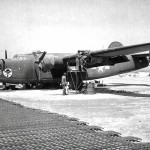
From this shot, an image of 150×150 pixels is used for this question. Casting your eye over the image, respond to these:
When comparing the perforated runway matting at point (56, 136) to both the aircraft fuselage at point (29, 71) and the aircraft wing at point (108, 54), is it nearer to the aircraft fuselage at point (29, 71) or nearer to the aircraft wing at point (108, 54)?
the aircraft wing at point (108, 54)

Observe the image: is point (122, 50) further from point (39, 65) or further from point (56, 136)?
point (56, 136)

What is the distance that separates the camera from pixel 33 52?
20.9m

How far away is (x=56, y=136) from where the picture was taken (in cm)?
247

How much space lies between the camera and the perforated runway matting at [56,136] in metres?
2.09

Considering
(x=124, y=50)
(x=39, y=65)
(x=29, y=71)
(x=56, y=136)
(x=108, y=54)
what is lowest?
(x=56, y=136)

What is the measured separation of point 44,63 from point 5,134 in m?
17.5

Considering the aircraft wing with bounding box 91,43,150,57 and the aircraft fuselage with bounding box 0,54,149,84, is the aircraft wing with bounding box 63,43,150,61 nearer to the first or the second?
the aircraft wing with bounding box 91,43,150,57

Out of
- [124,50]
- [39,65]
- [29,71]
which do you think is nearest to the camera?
[124,50]

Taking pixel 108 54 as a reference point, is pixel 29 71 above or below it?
below

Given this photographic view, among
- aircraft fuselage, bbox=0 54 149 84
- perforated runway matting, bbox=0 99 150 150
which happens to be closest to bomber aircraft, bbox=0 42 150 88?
aircraft fuselage, bbox=0 54 149 84

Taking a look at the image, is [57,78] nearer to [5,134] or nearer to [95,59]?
[95,59]

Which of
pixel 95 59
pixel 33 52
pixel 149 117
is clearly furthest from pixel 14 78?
pixel 149 117

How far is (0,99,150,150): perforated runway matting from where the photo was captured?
2.09 m

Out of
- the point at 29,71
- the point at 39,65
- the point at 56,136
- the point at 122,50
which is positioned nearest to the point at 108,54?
the point at 122,50
